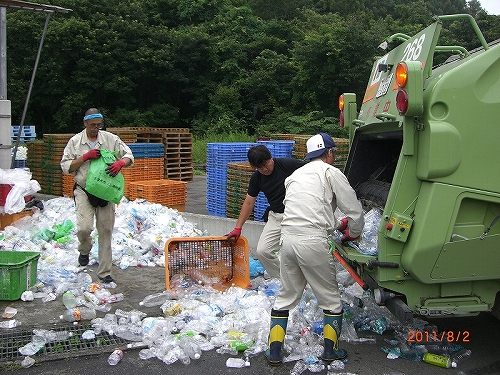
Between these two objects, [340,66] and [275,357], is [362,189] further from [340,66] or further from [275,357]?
[340,66]

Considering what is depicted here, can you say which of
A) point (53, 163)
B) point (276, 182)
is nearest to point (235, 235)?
point (276, 182)

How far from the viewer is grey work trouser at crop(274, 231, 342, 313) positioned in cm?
365

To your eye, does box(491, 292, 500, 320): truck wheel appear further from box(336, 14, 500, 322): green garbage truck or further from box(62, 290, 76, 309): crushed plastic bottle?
box(62, 290, 76, 309): crushed plastic bottle

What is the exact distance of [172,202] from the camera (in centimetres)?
882

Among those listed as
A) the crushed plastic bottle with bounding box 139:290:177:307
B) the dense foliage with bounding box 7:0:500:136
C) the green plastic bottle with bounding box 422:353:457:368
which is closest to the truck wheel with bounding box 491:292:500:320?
the green plastic bottle with bounding box 422:353:457:368

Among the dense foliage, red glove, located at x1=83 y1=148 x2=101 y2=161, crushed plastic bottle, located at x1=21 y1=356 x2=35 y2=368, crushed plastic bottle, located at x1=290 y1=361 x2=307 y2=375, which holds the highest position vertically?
the dense foliage

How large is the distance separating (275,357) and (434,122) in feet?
6.61

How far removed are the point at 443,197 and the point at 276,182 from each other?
2.04m

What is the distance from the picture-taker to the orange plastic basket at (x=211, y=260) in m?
5.21

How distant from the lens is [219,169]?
870 cm

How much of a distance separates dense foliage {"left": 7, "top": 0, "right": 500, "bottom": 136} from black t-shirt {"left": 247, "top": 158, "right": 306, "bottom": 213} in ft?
67.4

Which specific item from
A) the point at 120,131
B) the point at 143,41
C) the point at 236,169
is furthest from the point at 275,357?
the point at 143,41

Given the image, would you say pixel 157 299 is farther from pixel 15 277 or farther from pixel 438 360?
pixel 438 360
